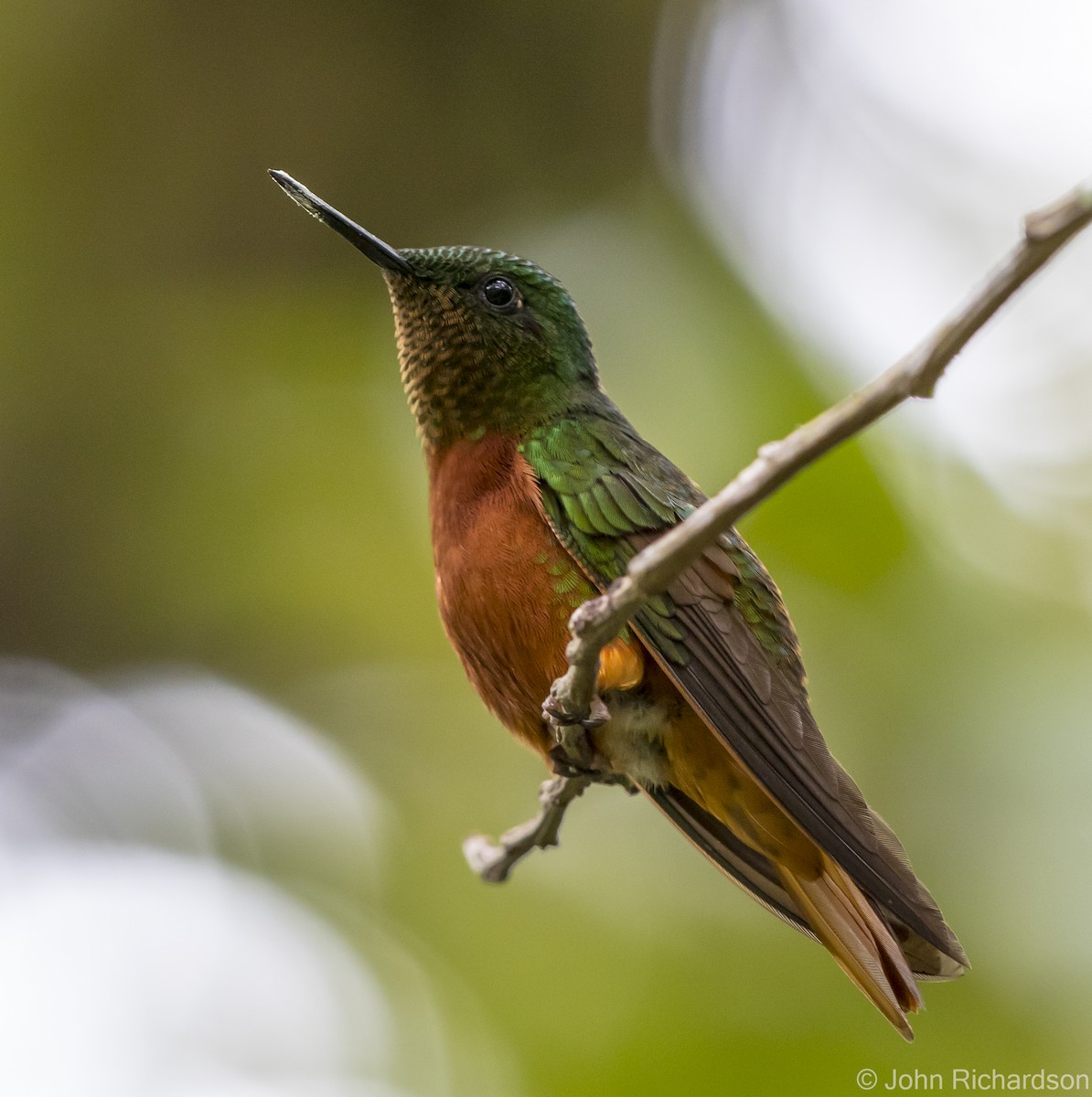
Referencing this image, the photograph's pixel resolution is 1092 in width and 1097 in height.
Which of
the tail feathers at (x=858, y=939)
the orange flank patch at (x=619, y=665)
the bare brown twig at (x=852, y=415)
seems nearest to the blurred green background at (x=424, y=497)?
the tail feathers at (x=858, y=939)

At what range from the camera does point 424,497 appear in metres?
5.27

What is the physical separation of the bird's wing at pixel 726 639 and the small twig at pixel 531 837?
49 centimetres

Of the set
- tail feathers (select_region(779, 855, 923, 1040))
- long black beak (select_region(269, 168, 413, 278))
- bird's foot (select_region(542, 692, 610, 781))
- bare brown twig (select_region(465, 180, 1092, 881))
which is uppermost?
long black beak (select_region(269, 168, 413, 278))

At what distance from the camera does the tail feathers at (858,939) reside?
7.61ft

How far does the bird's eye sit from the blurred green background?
1.80 metres

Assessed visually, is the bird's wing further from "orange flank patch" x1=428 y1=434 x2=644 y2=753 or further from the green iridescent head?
the green iridescent head

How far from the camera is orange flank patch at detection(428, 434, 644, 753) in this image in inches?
101

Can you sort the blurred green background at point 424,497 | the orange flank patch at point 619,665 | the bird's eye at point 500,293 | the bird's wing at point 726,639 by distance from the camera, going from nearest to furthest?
1. the bird's wing at point 726,639
2. the orange flank patch at point 619,665
3. the bird's eye at point 500,293
4. the blurred green background at point 424,497

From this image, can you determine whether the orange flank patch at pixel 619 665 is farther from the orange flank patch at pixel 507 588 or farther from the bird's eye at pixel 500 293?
the bird's eye at pixel 500 293

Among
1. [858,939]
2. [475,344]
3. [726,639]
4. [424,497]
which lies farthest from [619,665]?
[424,497]

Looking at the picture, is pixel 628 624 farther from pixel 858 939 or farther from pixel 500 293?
pixel 500 293

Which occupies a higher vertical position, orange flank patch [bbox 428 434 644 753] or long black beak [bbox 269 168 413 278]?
long black beak [bbox 269 168 413 278]

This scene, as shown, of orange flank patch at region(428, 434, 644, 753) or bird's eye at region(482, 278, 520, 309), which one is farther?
bird's eye at region(482, 278, 520, 309)

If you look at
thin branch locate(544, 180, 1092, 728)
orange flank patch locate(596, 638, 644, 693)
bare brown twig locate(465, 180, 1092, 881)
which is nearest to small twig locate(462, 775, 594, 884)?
orange flank patch locate(596, 638, 644, 693)
